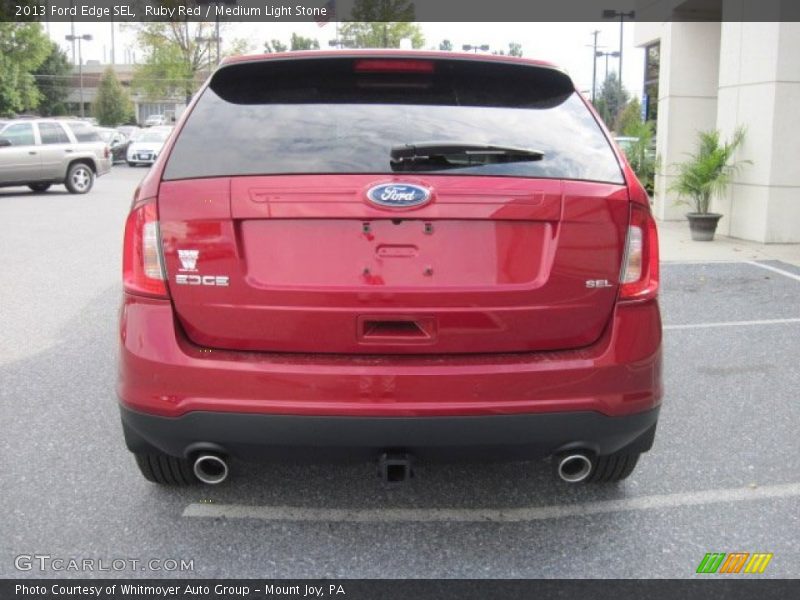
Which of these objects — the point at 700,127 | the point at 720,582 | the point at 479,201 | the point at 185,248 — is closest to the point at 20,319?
the point at 185,248

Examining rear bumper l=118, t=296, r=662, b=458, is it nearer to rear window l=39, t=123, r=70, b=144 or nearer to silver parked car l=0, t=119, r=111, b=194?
silver parked car l=0, t=119, r=111, b=194

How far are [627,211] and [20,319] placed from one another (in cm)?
559

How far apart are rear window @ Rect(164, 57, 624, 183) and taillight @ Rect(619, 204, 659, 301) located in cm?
16

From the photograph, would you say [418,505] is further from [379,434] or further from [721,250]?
[721,250]

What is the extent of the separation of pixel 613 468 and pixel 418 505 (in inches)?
31.4

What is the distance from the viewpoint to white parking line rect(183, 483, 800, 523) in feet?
11.5


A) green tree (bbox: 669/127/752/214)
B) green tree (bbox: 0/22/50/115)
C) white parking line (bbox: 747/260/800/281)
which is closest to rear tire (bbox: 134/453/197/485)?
white parking line (bbox: 747/260/800/281)

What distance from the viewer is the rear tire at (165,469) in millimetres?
3473

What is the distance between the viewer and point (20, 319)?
714 centimetres

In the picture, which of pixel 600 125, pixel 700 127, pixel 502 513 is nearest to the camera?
pixel 600 125

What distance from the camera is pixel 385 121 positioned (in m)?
3.17

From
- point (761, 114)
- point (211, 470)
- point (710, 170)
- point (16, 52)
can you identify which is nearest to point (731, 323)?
point (211, 470)

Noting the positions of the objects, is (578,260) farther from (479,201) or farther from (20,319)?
(20,319)

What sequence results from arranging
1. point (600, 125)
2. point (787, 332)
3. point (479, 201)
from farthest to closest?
point (787, 332), point (600, 125), point (479, 201)
